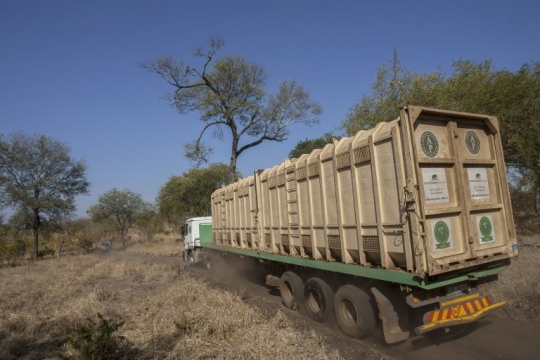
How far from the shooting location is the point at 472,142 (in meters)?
5.84

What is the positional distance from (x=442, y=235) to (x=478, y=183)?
1324 millimetres

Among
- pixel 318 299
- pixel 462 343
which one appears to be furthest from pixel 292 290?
pixel 462 343

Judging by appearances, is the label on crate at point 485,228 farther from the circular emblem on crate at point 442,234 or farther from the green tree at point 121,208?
the green tree at point 121,208

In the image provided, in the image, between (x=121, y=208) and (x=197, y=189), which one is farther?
(x=121, y=208)

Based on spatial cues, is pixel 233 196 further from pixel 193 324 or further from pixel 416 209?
pixel 416 209

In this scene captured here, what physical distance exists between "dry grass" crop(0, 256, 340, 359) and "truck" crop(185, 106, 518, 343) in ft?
3.54

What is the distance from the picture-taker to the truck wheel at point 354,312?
5.59 metres

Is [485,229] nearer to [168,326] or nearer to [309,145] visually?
[168,326]

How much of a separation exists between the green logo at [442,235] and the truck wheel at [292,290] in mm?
3415

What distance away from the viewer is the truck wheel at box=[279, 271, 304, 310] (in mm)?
7652

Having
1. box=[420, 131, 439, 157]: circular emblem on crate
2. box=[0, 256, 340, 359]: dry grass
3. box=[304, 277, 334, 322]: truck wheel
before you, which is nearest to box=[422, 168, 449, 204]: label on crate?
box=[420, 131, 439, 157]: circular emblem on crate

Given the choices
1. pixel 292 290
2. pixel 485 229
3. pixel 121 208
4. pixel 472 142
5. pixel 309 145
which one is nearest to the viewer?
pixel 485 229

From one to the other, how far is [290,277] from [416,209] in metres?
3.96

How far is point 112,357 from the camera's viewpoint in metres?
4.77
